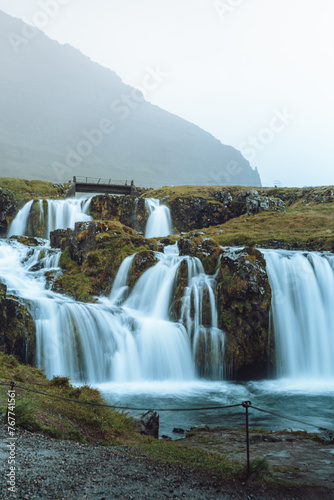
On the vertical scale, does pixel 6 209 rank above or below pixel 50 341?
above

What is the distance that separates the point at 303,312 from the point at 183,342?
8.32m

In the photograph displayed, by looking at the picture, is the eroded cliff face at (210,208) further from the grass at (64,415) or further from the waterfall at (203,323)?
the grass at (64,415)

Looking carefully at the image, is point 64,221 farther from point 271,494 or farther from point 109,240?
point 271,494

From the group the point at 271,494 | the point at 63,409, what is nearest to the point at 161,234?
the point at 63,409

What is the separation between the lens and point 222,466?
298 inches

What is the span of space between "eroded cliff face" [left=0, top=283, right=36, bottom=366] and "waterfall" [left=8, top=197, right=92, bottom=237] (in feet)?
→ 84.6

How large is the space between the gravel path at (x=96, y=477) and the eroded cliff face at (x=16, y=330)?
1029 centimetres

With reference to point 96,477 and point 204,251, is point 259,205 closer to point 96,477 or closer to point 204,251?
point 204,251

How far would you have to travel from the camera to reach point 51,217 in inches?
1746

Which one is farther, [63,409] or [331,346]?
[331,346]

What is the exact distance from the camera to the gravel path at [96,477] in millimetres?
5660

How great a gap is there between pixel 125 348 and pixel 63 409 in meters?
10.1

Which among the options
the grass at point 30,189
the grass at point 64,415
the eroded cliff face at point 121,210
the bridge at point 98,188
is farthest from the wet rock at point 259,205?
the grass at point 64,415

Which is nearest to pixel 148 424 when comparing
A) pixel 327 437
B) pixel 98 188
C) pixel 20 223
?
pixel 327 437
